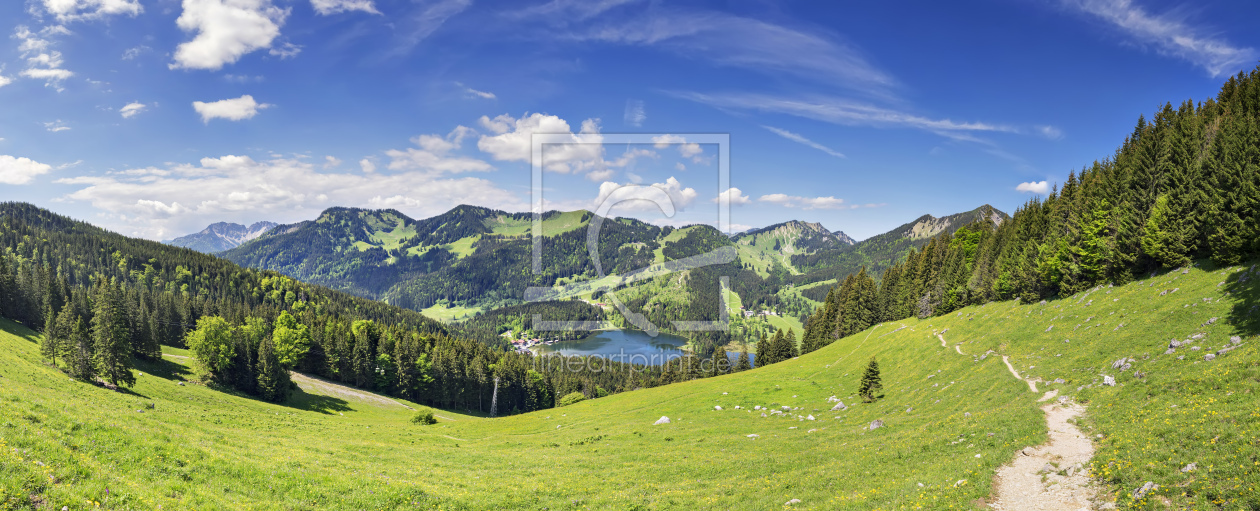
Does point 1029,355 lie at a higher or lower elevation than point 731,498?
higher

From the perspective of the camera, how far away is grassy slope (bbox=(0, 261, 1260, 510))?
13328 millimetres

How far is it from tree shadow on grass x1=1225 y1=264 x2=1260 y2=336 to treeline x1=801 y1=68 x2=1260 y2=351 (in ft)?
13.6

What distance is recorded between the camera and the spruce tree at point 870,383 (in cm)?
3972

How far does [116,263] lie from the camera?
16662 cm

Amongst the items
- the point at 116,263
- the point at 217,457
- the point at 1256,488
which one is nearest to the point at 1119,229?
the point at 1256,488

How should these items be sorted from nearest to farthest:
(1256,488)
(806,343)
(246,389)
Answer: (1256,488)
(246,389)
(806,343)

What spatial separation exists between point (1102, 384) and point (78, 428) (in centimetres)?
4549

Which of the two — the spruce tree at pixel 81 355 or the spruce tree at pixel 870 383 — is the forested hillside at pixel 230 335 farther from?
the spruce tree at pixel 870 383

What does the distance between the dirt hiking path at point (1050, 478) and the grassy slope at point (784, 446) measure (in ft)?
1.99

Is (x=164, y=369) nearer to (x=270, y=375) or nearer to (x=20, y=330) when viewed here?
(x=270, y=375)

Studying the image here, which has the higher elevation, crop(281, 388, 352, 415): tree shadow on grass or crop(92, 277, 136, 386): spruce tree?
crop(92, 277, 136, 386): spruce tree

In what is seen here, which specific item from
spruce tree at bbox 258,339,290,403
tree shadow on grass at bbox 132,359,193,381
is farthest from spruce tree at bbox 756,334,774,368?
tree shadow on grass at bbox 132,359,193,381

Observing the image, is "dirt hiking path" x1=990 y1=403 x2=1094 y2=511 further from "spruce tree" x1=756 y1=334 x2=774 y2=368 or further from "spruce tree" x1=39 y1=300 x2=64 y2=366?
"spruce tree" x1=39 y1=300 x2=64 y2=366

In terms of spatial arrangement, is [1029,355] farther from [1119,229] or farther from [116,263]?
[116,263]
